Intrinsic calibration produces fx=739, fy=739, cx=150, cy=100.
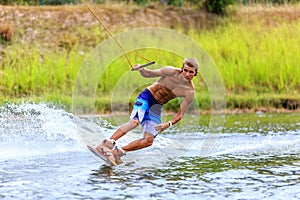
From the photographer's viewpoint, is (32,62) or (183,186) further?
(32,62)

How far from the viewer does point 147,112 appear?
369 inches

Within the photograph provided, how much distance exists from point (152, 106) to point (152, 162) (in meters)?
→ 0.78

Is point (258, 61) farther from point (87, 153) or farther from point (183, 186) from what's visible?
point (183, 186)

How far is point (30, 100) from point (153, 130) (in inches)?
226

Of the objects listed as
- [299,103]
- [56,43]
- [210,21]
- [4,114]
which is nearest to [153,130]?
[4,114]

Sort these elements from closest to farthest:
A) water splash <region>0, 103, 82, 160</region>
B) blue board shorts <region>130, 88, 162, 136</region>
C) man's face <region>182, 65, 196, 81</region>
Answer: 1. man's face <region>182, 65, 196, 81</region>
2. blue board shorts <region>130, 88, 162, 136</region>
3. water splash <region>0, 103, 82, 160</region>

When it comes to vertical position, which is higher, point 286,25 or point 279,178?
point 286,25

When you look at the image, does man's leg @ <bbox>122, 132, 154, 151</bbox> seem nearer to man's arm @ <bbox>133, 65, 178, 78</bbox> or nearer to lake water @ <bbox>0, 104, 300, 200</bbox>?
lake water @ <bbox>0, 104, 300, 200</bbox>

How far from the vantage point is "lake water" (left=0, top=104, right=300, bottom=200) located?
7.77m

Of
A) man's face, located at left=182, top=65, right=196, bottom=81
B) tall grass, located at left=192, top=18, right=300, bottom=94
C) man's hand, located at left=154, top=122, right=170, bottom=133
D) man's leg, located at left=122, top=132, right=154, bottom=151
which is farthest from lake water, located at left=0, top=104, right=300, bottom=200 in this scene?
tall grass, located at left=192, top=18, right=300, bottom=94

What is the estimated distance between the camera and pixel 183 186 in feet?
26.4

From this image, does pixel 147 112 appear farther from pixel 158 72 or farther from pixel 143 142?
pixel 158 72

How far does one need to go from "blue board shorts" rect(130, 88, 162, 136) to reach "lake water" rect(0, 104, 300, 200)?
506mm

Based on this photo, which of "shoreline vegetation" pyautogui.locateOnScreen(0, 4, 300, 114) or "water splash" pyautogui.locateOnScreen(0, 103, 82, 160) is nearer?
"water splash" pyautogui.locateOnScreen(0, 103, 82, 160)
